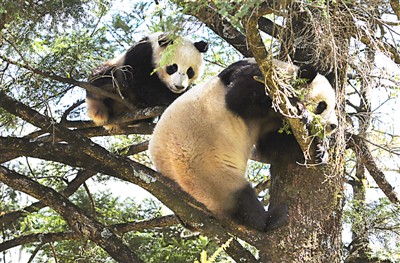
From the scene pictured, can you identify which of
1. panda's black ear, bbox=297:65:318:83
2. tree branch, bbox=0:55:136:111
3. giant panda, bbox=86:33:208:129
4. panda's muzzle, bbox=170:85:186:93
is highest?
giant panda, bbox=86:33:208:129

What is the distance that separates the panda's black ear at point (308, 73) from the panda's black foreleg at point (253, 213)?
3.74 feet

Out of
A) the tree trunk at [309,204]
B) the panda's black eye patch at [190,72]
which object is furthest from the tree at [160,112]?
the panda's black eye patch at [190,72]

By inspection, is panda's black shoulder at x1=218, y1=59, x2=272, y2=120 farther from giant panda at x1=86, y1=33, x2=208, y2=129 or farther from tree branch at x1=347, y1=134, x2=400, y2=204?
giant panda at x1=86, y1=33, x2=208, y2=129

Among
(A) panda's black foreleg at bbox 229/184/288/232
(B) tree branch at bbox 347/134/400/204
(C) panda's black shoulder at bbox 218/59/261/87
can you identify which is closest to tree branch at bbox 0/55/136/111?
(C) panda's black shoulder at bbox 218/59/261/87

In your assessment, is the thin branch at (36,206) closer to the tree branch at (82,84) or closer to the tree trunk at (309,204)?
the tree branch at (82,84)

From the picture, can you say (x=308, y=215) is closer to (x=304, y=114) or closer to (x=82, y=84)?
(x=304, y=114)

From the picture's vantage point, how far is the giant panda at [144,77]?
7.75 meters

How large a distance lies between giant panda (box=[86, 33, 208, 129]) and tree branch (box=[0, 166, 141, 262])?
1210 mm

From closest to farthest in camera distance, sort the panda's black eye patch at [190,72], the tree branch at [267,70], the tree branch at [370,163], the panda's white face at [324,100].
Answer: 1. the tree branch at [267,70]
2. the panda's white face at [324,100]
3. the tree branch at [370,163]
4. the panda's black eye patch at [190,72]

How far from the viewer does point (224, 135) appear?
620 centimetres

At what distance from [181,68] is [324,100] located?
8.28 ft

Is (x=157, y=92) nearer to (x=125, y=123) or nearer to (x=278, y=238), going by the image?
(x=125, y=123)

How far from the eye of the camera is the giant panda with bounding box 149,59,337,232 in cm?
604

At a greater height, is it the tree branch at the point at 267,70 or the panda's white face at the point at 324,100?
the panda's white face at the point at 324,100
